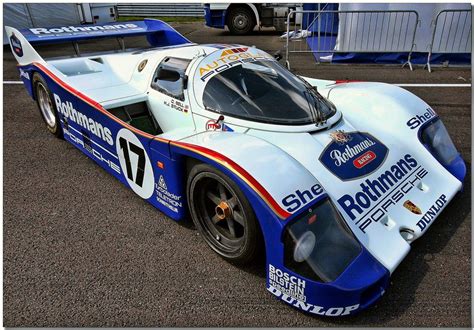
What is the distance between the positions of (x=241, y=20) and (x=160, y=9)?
8.20 metres

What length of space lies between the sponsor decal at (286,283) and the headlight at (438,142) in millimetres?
1836

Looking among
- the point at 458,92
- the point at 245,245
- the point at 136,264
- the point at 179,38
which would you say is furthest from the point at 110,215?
the point at 458,92

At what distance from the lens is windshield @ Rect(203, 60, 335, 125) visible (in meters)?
2.75

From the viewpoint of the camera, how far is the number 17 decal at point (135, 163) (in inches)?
110

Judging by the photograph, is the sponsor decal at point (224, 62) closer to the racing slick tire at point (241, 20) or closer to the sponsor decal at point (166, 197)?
the sponsor decal at point (166, 197)

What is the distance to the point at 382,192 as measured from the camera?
97.8 inches

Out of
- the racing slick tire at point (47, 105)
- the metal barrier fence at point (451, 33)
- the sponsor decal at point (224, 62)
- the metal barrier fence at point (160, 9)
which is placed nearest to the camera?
the sponsor decal at point (224, 62)

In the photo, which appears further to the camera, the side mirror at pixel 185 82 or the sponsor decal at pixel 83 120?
the sponsor decal at pixel 83 120

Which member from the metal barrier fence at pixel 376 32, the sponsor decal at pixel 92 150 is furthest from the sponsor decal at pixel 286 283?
the metal barrier fence at pixel 376 32

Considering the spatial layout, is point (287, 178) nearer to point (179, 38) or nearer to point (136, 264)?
point (136, 264)

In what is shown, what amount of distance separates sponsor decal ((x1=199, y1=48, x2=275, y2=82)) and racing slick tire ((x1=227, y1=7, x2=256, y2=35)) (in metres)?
9.50

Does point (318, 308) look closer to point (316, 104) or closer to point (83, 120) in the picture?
point (316, 104)

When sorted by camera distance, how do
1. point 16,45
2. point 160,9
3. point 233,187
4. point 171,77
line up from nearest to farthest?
1. point 233,187
2. point 171,77
3. point 16,45
4. point 160,9

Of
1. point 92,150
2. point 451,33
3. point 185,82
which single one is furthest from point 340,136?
point 451,33
